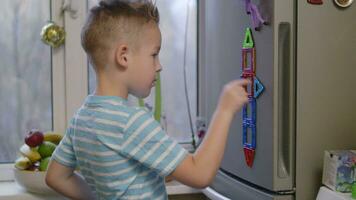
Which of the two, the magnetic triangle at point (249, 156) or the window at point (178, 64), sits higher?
the window at point (178, 64)

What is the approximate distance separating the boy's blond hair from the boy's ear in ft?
0.04

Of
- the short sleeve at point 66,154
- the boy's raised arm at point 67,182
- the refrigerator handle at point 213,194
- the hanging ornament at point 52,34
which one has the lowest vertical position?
the refrigerator handle at point 213,194

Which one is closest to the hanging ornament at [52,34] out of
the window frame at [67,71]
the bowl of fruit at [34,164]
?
the window frame at [67,71]

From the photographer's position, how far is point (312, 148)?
4.29ft

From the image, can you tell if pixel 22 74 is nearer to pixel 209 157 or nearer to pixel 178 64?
pixel 178 64

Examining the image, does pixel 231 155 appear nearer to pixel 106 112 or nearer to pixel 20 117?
pixel 106 112

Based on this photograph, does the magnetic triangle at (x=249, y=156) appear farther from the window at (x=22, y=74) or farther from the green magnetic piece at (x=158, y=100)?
the window at (x=22, y=74)

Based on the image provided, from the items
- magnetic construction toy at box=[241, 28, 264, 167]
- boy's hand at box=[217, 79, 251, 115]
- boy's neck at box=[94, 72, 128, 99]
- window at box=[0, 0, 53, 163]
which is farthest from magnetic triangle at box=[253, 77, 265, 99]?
window at box=[0, 0, 53, 163]

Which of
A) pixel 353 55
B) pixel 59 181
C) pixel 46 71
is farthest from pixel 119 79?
pixel 46 71

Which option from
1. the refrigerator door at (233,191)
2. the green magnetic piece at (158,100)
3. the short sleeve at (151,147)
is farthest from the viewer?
the green magnetic piece at (158,100)

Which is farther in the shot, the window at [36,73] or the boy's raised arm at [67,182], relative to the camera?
the window at [36,73]

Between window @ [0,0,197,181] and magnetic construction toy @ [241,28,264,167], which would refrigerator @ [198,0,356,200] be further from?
window @ [0,0,197,181]

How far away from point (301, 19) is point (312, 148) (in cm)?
32

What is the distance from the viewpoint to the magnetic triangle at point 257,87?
52.8 inches
